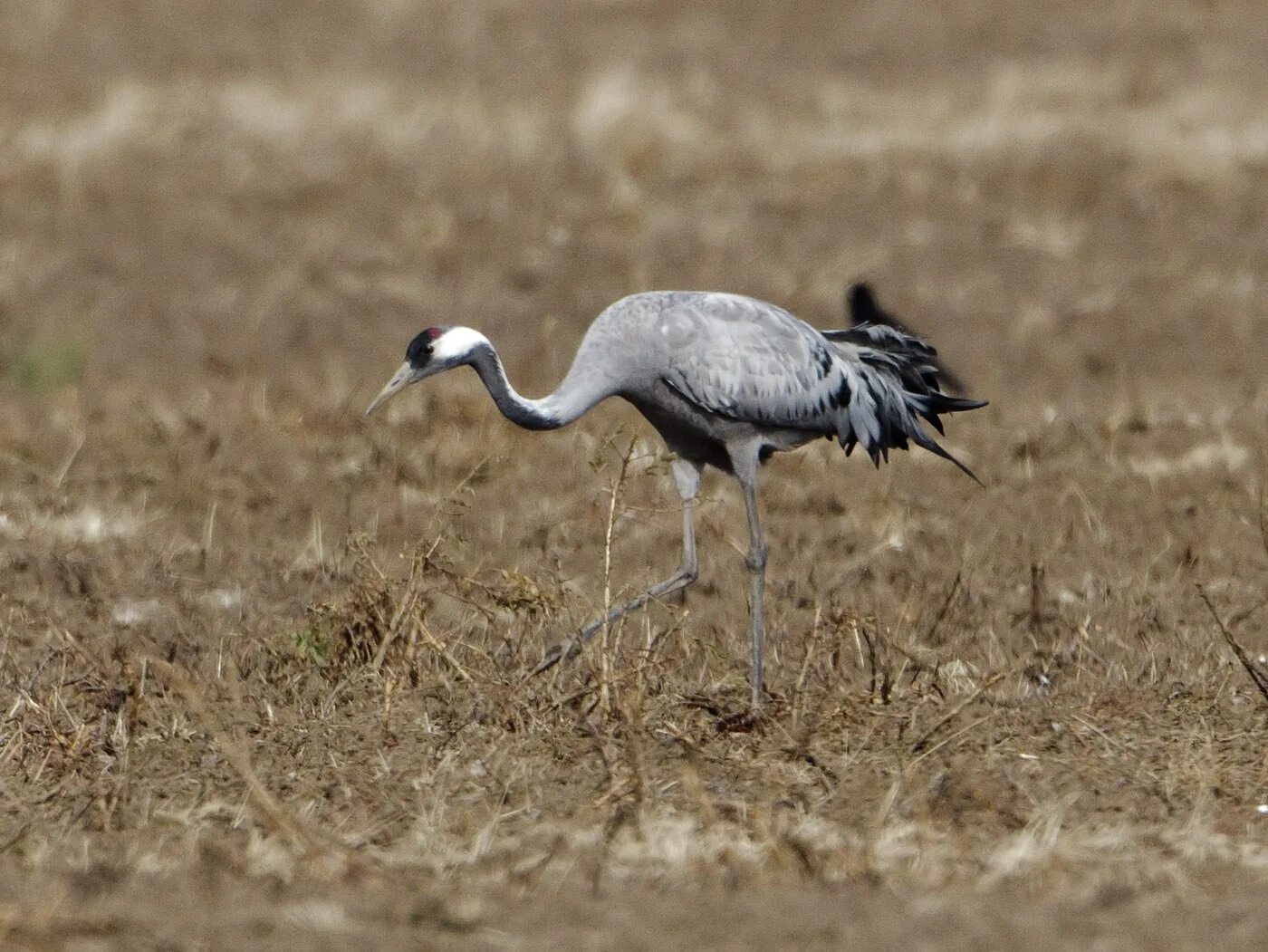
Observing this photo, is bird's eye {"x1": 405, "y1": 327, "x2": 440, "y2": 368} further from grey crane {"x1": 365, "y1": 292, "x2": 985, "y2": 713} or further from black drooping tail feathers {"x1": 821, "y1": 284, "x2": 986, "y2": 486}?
black drooping tail feathers {"x1": 821, "y1": 284, "x2": 986, "y2": 486}

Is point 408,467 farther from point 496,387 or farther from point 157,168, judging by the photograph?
point 157,168

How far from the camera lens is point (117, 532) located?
9.03 meters

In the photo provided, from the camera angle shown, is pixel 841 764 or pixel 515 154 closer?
pixel 841 764

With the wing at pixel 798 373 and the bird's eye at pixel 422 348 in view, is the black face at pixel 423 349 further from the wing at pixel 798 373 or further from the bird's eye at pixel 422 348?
the wing at pixel 798 373

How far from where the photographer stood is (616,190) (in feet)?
50.2

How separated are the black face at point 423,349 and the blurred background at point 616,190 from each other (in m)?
4.15

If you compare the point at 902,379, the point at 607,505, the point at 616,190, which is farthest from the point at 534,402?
the point at 616,190

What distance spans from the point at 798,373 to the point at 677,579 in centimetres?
78

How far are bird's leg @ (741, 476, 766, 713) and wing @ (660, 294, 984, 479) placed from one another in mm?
290

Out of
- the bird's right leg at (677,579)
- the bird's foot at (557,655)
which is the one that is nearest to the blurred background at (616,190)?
the bird's right leg at (677,579)

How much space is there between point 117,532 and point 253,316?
13.5ft

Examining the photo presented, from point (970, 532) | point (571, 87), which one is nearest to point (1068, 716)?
point (970, 532)

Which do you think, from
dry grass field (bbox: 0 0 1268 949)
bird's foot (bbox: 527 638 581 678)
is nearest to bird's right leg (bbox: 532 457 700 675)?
bird's foot (bbox: 527 638 581 678)

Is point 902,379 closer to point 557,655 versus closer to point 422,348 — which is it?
point 422,348
